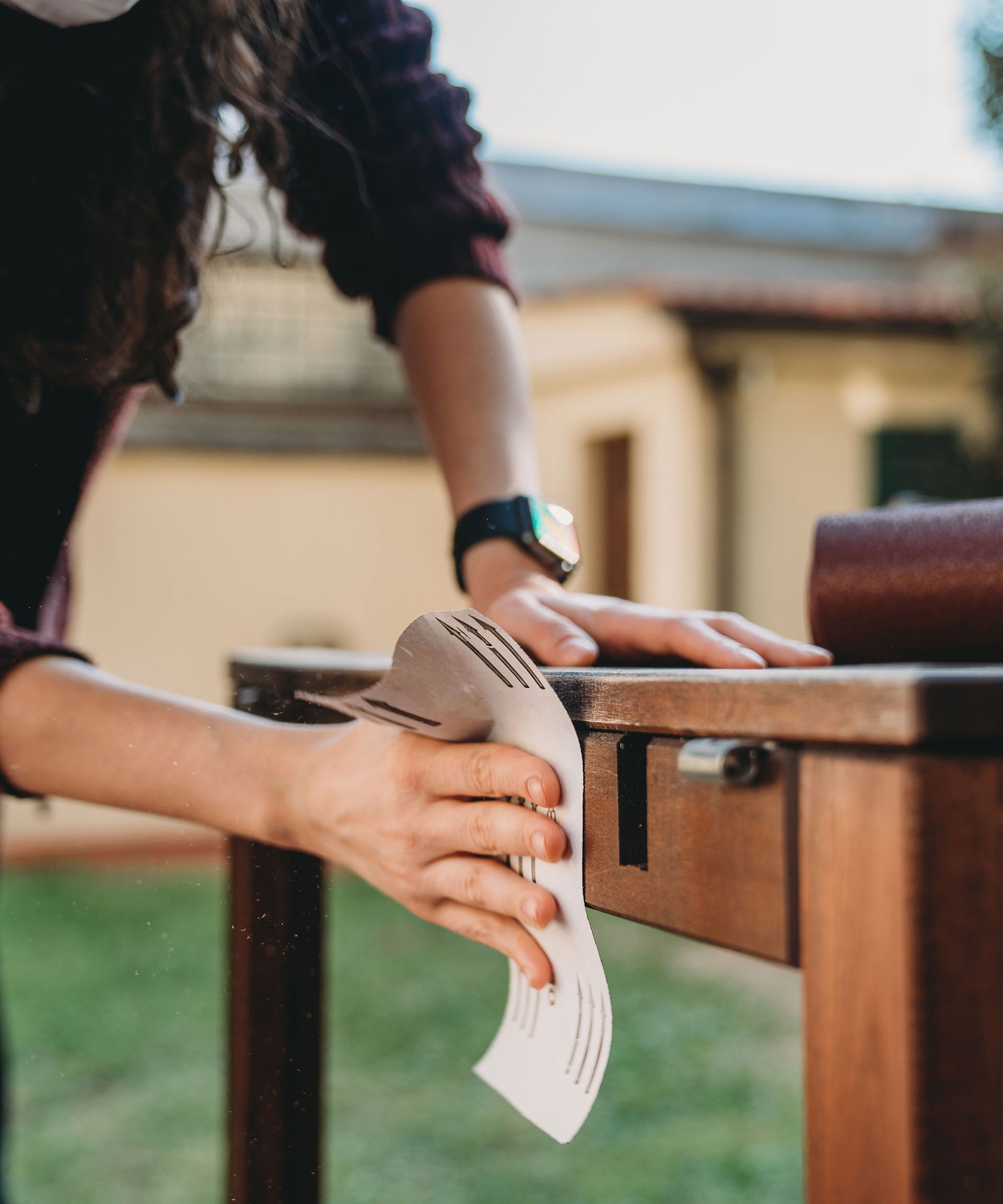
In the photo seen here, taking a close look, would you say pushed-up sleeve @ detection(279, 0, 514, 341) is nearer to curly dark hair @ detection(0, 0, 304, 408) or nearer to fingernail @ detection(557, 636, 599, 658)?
curly dark hair @ detection(0, 0, 304, 408)

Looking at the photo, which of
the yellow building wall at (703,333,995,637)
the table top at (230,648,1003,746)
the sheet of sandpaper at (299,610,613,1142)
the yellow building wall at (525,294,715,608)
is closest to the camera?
the table top at (230,648,1003,746)

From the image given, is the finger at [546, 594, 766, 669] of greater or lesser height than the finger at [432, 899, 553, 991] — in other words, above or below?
above

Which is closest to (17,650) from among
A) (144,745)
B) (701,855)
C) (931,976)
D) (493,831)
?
(144,745)

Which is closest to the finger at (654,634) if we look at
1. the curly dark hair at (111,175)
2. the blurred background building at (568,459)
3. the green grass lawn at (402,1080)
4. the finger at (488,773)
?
the finger at (488,773)

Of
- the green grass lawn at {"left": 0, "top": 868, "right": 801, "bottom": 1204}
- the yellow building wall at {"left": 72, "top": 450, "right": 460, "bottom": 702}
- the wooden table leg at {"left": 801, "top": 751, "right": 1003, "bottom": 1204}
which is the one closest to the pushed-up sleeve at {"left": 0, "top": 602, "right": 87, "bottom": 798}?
the wooden table leg at {"left": 801, "top": 751, "right": 1003, "bottom": 1204}

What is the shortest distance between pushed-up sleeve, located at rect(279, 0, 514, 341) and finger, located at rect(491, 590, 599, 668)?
0.40 metres

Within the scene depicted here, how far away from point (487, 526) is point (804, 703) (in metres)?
0.50

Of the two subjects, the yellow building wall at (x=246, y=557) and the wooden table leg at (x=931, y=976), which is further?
the yellow building wall at (x=246, y=557)

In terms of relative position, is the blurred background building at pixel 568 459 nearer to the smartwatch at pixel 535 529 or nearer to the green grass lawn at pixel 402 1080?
the green grass lawn at pixel 402 1080

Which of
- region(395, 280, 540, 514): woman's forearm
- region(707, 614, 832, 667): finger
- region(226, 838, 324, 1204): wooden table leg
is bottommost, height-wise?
region(226, 838, 324, 1204): wooden table leg

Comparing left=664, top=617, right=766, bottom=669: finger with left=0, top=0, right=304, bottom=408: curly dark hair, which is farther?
left=0, top=0, right=304, bottom=408: curly dark hair

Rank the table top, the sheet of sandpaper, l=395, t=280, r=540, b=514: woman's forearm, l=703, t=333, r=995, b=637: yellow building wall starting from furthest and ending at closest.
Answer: l=703, t=333, r=995, b=637: yellow building wall < l=395, t=280, r=540, b=514: woman's forearm < the sheet of sandpaper < the table top

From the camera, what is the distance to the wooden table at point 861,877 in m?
0.34

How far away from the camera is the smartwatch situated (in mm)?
830
